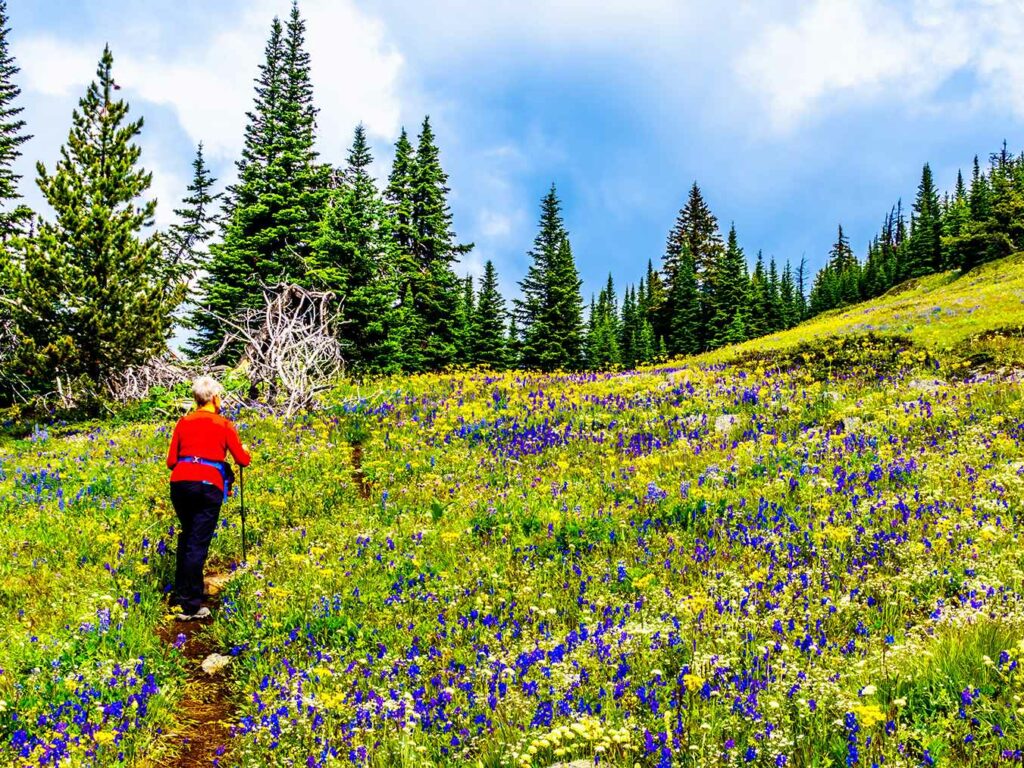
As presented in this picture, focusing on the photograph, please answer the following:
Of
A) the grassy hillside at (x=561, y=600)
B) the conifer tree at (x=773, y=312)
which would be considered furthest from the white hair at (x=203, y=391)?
the conifer tree at (x=773, y=312)

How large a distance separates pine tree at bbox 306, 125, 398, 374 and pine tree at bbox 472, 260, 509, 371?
61.1 ft

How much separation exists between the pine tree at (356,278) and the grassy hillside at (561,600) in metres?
17.3

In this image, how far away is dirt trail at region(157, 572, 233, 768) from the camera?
4734 mm

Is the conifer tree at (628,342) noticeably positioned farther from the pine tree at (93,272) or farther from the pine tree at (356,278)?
the pine tree at (93,272)

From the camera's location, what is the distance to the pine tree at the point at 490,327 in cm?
5069

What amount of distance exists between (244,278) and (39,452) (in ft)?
56.0

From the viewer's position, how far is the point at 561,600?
614 cm

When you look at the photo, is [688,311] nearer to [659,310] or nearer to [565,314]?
[659,310]

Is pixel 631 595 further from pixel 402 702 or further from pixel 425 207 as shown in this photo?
pixel 425 207

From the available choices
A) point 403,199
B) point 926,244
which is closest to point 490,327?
point 403,199

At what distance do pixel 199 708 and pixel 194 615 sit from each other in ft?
5.90

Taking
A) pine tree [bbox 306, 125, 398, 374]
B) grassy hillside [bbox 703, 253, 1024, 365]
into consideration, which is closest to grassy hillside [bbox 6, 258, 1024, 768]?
grassy hillside [bbox 703, 253, 1024, 365]

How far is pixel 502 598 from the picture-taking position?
20.1ft

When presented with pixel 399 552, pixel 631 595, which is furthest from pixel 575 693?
pixel 399 552
